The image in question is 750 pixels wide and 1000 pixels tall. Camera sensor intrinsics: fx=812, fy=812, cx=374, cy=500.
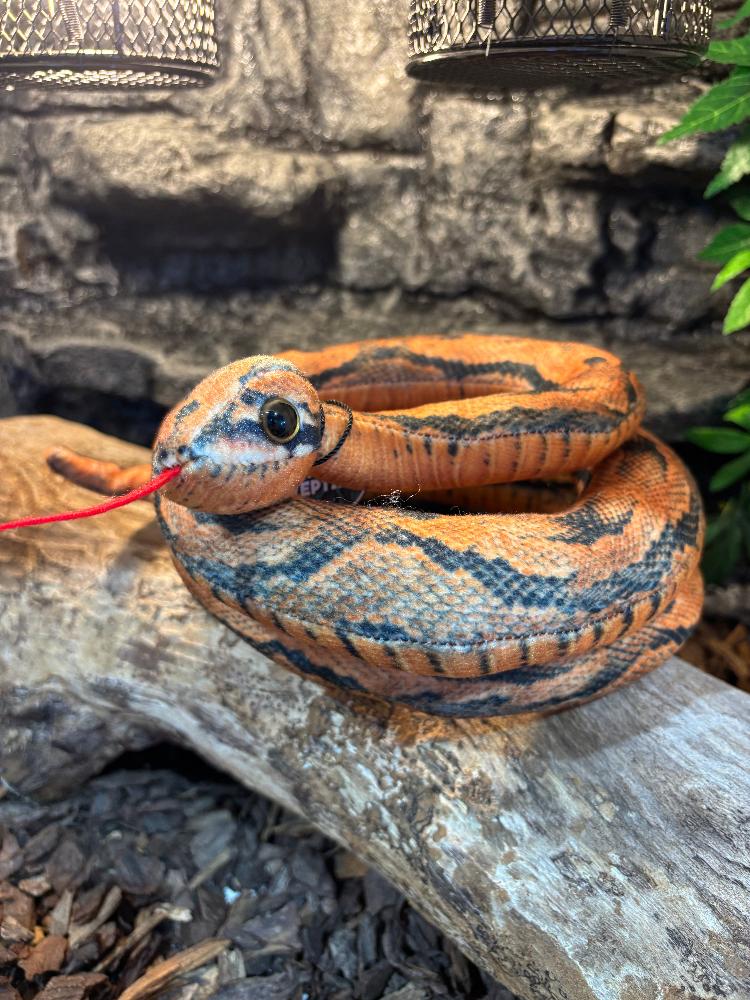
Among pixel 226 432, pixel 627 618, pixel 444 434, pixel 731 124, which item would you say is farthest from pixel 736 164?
pixel 226 432

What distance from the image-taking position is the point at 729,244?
69.7 inches

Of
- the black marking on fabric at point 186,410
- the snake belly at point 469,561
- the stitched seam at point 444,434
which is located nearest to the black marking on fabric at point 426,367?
the snake belly at point 469,561

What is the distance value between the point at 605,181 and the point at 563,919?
1.75 meters

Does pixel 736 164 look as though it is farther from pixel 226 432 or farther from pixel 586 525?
pixel 226 432

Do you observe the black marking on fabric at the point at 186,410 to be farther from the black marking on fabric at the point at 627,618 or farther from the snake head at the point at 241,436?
the black marking on fabric at the point at 627,618

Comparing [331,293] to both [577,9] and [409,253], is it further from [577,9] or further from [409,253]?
[577,9]

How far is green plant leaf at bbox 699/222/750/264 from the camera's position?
1.76 meters

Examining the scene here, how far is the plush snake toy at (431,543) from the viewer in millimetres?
1014

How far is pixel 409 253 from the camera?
2273 millimetres

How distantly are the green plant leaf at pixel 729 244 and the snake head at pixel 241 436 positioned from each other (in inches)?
45.9

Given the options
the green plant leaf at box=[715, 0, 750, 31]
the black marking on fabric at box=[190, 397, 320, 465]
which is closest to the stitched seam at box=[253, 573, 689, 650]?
the black marking on fabric at box=[190, 397, 320, 465]

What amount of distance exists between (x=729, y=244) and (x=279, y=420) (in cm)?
127

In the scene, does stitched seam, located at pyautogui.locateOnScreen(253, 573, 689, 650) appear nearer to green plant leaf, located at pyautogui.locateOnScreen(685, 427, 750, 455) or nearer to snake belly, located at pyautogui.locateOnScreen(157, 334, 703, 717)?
snake belly, located at pyautogui.locateOnScreen(157, 334, 703, 717)

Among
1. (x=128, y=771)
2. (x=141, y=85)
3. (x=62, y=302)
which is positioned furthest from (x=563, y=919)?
(x=62, y=302)
